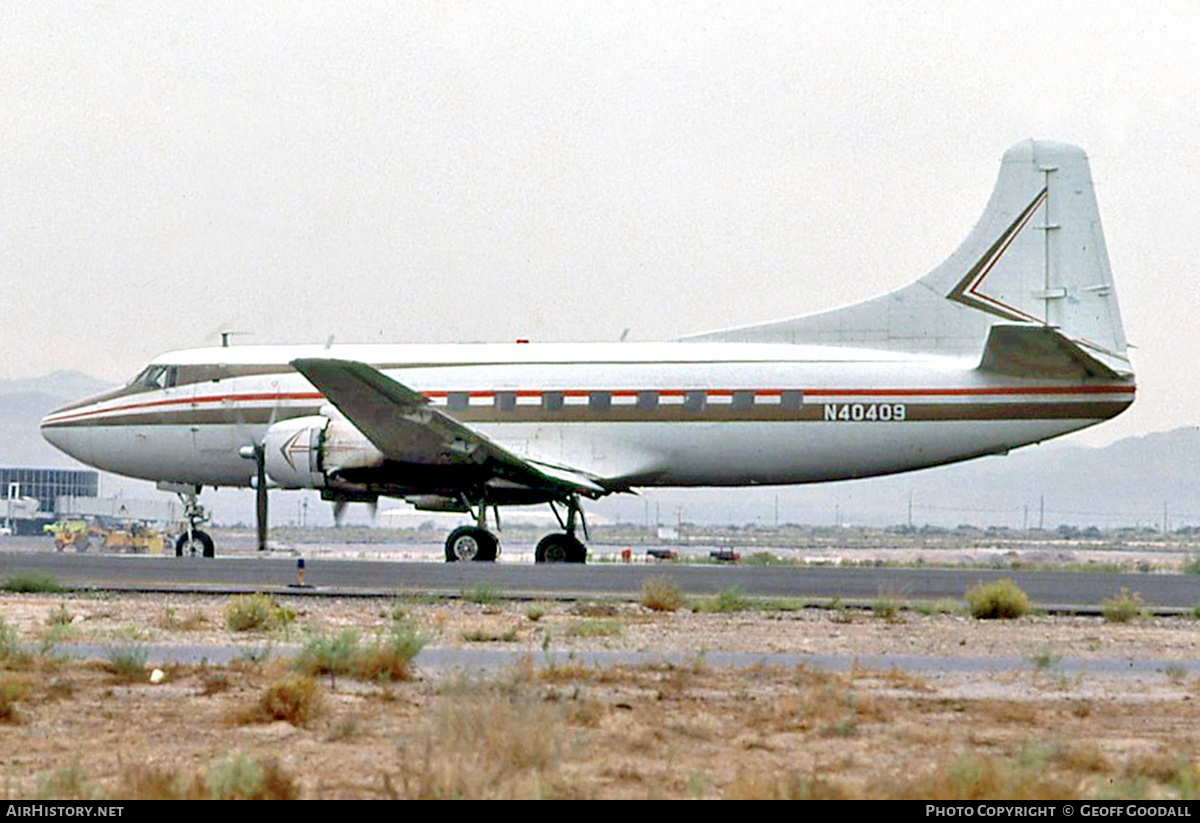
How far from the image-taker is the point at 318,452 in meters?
34.2

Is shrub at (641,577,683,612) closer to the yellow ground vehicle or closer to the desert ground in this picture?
the desert ground

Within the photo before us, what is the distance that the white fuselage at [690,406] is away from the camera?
33.7 metres

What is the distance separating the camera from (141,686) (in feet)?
53.1

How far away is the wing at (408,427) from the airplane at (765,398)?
51 millimetres

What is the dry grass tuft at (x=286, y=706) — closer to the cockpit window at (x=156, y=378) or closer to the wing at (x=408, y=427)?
the wing at (x=408, y=427)

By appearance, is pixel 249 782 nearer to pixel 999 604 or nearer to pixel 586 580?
pixel 999 604

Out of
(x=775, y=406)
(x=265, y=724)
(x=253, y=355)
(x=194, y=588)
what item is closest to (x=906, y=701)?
(x=265, y=724)

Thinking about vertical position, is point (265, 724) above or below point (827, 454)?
below

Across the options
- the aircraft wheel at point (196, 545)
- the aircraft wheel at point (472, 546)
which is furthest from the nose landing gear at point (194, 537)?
the aircraft wheel at point (472, 546)

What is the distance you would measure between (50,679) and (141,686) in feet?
3.13

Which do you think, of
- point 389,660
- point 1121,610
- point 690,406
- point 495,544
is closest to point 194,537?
point 495,544

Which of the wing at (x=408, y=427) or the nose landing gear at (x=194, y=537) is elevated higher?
the wing at (x=408, y=427)

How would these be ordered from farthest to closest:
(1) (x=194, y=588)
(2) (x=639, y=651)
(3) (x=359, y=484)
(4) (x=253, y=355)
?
1. (4) (x=253, y=355)
2. (3) (x=359, y=484)
3. (1) (x=194, y=588)
4. (2) (x=639, y=651)
